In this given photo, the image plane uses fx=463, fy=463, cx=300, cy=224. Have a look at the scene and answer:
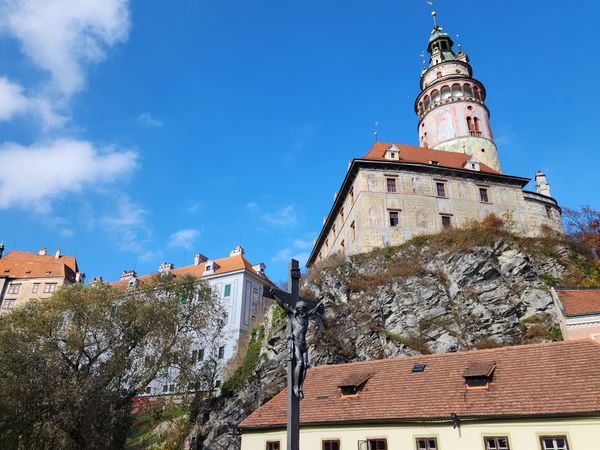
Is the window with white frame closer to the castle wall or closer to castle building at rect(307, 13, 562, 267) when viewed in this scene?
castle building at rect(307, 13, 562, 267)

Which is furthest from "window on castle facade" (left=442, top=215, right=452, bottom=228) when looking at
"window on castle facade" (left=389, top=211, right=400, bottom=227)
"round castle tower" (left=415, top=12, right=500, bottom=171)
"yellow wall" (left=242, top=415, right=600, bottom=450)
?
"yellow wall" (left=242, top=415, right=600, bottom=450)

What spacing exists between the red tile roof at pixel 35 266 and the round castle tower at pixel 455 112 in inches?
1940

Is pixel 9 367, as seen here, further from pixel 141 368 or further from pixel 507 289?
pixel 507 289

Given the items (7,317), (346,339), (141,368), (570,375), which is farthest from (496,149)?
(7,317)

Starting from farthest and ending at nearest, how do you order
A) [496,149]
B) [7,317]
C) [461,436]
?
[496,149] → [7,317] → [461,436]

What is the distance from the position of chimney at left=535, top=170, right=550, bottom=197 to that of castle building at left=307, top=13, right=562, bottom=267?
5.51 m

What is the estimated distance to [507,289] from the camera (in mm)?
29641

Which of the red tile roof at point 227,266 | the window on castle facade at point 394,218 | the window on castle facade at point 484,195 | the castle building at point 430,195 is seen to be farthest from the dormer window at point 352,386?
the red tile roof at point 227,266

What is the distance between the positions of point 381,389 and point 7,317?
19.9 metres

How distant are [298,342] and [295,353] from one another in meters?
0.20

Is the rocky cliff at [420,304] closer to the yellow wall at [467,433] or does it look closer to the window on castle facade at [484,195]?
the window on castle facade at [484,195]

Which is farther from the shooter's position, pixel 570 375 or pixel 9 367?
pixel 9 367

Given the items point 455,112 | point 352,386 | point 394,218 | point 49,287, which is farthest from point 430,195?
point 49,287

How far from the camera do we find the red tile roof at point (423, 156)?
42469 millimetres
